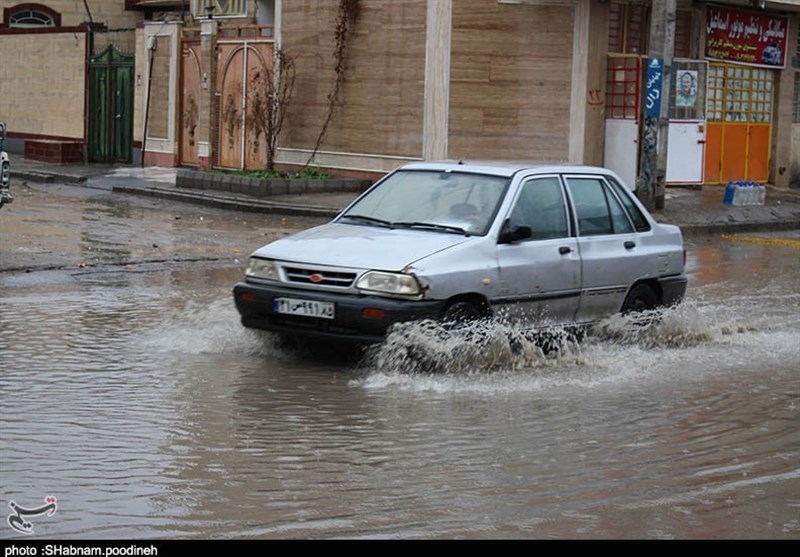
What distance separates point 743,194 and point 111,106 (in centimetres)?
1443

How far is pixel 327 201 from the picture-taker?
23078mm

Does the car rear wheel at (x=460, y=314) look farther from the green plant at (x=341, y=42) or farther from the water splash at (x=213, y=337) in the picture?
the green plant at (x=341, y=42)

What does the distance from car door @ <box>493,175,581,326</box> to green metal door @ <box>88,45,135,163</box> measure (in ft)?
72.3

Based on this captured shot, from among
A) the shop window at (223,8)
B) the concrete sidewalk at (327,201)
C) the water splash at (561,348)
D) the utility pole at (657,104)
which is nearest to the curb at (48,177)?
the concrete sidewalk at (327,201)

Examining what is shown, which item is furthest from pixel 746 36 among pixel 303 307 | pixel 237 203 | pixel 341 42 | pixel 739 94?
pixel 303 307

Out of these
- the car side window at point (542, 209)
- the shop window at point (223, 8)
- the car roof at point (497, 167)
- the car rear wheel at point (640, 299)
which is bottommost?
the car rear wheel at point (640, 299)

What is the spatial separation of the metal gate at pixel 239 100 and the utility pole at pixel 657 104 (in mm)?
7978

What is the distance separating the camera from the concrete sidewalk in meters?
22.5

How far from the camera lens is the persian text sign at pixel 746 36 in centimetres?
2677

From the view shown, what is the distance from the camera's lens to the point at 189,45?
29.5 metres

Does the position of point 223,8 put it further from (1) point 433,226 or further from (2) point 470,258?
(2) point 470,258
